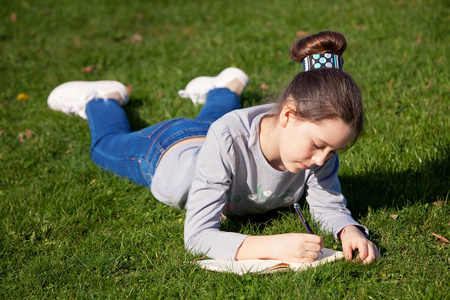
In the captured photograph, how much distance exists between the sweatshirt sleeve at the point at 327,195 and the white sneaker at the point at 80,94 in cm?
239

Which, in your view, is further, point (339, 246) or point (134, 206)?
point (134, 206)

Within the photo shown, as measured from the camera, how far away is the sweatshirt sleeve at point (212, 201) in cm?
260

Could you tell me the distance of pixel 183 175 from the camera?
3131 millimetres

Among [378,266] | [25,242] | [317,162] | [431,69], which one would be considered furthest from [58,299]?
[431,69]

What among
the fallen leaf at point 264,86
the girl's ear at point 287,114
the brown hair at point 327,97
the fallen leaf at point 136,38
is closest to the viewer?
the brown hair at point 327,97

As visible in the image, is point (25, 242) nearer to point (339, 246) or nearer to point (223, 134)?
point (223, 134)

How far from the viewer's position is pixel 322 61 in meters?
2.52

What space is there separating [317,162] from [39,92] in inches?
166

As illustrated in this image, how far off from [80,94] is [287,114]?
8.92 feet

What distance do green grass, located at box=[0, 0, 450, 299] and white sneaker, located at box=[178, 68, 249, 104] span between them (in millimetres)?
128

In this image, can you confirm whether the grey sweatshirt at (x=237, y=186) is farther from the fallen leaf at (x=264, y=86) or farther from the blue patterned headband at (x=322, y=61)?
the fallen leaf at (x=264, y=86)

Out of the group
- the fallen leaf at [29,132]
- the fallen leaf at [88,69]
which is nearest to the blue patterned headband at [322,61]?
the fallen leaf at [29,132]

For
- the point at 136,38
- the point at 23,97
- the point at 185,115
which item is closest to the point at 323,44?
the point at 185,115

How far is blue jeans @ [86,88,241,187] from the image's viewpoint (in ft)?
11.5
